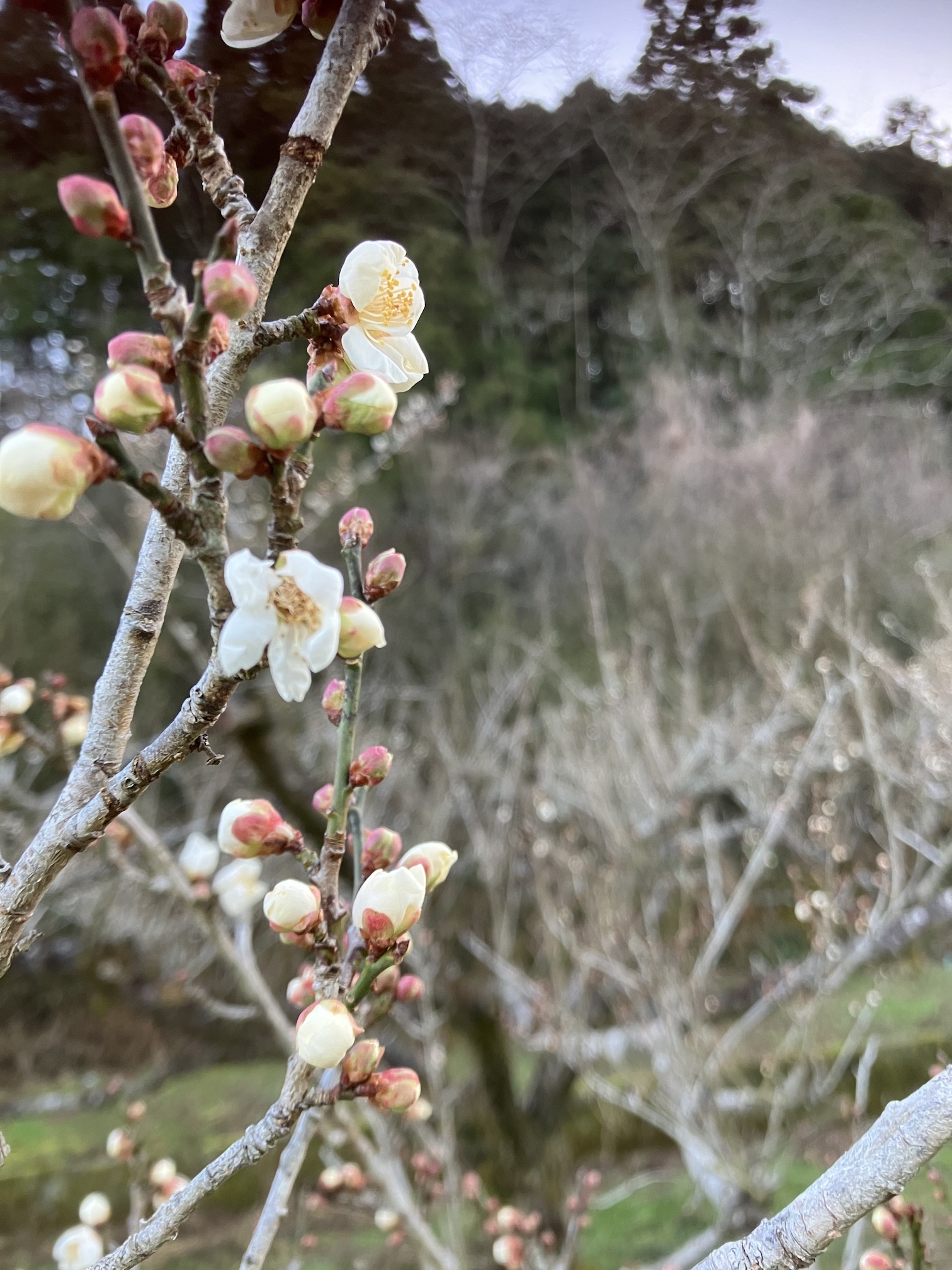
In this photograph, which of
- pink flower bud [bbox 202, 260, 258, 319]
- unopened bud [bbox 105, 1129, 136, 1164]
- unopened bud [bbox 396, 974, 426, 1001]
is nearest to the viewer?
pink flower bud [bbox 202, 260, 258, 319]

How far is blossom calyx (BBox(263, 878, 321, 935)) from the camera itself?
26 centimetres

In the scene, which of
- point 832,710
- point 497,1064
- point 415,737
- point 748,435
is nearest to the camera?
point 497,1064

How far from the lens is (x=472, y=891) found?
8.18 feet

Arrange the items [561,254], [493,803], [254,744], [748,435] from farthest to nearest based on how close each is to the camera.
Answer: [748,435] → [561,254] → [493,803] → [254,744]

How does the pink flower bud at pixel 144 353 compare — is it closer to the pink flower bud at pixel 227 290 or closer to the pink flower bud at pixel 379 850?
the pink flower bud at pixel 227 290

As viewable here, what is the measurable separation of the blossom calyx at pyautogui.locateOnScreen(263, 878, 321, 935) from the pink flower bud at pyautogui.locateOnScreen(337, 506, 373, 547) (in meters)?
0.12

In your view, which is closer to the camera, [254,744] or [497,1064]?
[254,744]

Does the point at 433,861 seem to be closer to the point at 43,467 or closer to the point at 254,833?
the point at 254,833

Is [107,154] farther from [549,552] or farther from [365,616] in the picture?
[549,552]

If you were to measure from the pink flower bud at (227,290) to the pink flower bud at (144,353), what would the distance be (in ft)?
0.08

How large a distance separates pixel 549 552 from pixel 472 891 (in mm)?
1564

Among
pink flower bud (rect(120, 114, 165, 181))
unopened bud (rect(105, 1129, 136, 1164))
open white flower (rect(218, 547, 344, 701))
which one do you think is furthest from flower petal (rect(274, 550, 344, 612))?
unopened bud (rect(105, 1129, 136, 1164))

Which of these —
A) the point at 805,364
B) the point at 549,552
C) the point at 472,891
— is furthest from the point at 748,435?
the point at 472,891

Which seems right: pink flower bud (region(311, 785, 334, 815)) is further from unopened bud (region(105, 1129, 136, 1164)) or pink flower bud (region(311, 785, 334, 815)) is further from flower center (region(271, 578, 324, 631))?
unopened bud (region(105, 1129, 136, 1164))
